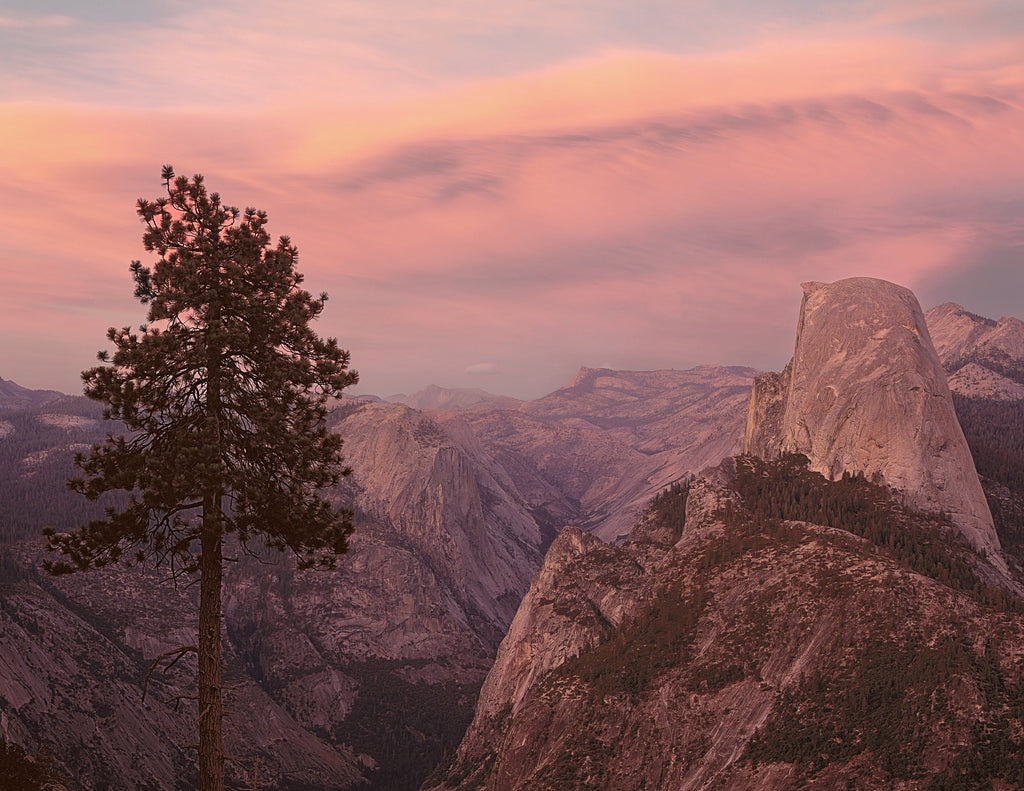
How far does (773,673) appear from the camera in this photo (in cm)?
10906

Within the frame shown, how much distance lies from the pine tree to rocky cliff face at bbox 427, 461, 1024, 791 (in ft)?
240

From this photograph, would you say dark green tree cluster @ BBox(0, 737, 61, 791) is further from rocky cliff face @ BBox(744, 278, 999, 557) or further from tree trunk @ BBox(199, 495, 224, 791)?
rocky cliff face @ BBox(744, 278, 999, 557)

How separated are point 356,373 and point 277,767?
602ft

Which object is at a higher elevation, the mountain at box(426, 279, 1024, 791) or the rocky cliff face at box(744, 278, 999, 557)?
the rocky cliff face at box(744, 278, 999, 557)

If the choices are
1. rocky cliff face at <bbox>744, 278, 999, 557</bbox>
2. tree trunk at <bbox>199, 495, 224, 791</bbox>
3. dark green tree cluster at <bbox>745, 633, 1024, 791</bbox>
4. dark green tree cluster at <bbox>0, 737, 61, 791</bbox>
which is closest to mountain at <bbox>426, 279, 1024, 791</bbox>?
dark green tree cluster at <bbox>745, 633, 1024, 791</bbox>

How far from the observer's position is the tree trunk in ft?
107

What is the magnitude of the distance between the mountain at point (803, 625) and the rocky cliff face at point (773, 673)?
28 centimetres

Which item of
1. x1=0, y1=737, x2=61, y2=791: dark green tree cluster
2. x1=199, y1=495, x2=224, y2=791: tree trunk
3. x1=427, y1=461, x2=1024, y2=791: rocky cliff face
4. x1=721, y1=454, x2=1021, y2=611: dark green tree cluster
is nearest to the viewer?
x1=199, y1=495, x2=224, y2=791: tree trunk

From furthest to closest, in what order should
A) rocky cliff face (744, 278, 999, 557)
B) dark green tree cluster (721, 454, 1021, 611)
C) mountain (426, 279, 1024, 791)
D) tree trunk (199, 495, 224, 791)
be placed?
1. rocky cliff face (744, 278, 999, 557)
2. dark green tree cluster (721, 454, 1021, 611)
3. mountain (426, 279, 1024, 791)
4. tree trunk (199, 495, 224, 791)

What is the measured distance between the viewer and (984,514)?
154500mm

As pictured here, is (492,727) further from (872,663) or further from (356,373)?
(356,373)

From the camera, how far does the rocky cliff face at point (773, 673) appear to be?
89.8 m

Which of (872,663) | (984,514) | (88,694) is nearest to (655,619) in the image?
(872,663)

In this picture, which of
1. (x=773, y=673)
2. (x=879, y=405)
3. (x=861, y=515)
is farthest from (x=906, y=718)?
(x=879, y=405)
